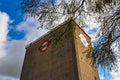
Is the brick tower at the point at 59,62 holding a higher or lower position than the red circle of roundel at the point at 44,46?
lower

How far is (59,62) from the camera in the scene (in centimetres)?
1313

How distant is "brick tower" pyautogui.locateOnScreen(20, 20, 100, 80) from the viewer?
1199 centimetres

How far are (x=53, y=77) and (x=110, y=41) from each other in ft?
32.5

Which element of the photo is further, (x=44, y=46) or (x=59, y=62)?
(x=44, y=46)

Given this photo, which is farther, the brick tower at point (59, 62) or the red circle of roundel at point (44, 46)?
the red circle of roundel at point (44, 46)

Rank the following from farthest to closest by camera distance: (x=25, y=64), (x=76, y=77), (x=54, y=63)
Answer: (x=25, y=64) < (x=54, y=63) < (x=76, y=77)

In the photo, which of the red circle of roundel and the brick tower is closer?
the brick tower

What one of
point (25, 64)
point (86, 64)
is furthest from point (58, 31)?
point (25, 64)

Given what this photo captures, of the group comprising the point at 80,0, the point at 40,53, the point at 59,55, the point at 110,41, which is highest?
the point at 40,53

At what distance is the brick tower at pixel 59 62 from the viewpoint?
472 inches

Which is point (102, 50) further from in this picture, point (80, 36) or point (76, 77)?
point (80, 36)

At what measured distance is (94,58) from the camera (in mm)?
3789

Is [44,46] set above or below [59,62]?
above

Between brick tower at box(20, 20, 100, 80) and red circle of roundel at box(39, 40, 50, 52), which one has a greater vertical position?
red circle of roundel at box(39, 40, 50, 52)
